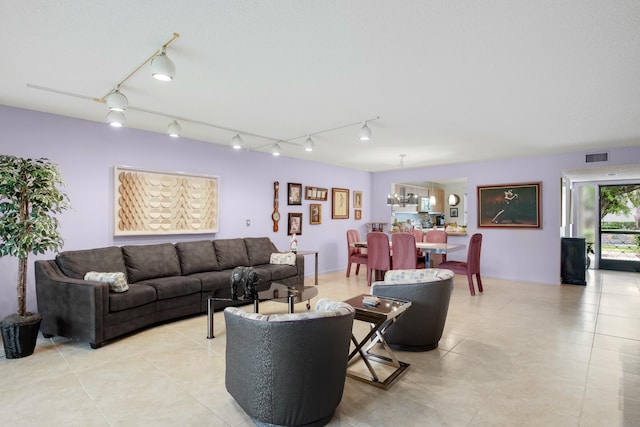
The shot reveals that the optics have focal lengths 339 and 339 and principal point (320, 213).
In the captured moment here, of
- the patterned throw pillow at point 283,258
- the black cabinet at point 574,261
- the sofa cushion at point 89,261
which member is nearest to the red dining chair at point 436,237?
the black cabinet at point 574,261

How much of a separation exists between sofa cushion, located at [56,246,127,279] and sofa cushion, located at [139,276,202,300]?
40cm

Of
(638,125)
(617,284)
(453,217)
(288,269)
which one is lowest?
(617,284)

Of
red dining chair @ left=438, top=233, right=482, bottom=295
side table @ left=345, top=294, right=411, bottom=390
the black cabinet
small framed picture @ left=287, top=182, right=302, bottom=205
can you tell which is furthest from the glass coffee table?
the black cabinet

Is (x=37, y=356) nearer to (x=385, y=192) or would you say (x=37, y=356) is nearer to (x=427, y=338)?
(x=427, y=338)

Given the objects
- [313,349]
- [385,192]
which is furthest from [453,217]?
[313,349]

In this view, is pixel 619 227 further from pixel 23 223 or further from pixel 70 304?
pixel 23 223

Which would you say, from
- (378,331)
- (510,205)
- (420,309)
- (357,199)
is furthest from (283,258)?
(510,205)

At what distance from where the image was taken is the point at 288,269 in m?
5.30

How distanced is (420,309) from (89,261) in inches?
143

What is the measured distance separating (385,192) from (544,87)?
5.60m

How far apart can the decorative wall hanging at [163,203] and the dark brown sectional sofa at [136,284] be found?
32 centimetres

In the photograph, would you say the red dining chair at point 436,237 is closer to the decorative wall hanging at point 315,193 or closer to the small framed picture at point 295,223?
the decorative wall hanging at point 315,193

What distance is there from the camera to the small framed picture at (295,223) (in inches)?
262

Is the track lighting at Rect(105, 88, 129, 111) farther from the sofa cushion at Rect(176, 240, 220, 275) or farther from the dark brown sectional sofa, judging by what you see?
the sofa cushion at Rect(176, 240, 220, 275)
